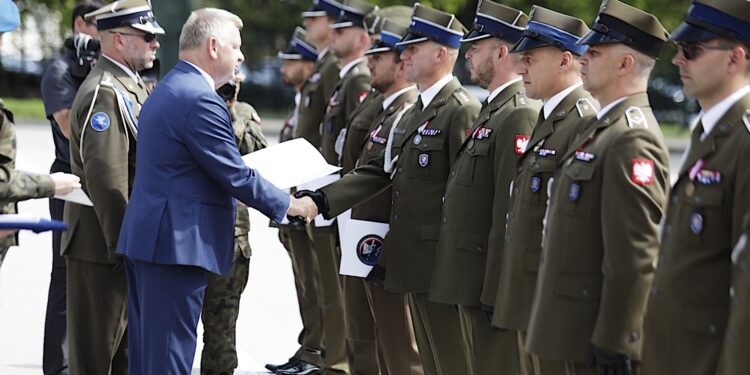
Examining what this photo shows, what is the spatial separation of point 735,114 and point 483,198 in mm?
1845

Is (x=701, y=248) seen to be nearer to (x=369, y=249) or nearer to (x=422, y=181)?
(x=422, y=181)

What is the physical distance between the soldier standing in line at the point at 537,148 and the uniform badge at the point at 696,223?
3.10 ft

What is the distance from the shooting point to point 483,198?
221 inches

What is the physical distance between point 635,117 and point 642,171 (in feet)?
0.94

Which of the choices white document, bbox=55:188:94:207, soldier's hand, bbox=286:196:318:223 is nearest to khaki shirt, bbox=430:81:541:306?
soldier's hand, bbox=286:196:318:223

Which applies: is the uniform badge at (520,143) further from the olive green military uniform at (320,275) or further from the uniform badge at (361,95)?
the uniform badge at (361,95)

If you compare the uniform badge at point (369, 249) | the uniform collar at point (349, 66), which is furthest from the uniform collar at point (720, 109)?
the uniform collar at point (349, 66)

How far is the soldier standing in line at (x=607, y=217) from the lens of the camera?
165 inches

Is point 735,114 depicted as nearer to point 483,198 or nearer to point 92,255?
point 483,198

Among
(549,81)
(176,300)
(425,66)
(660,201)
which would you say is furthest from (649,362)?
(425,66)

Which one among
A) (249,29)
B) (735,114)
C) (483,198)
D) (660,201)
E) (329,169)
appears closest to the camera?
(735,114)

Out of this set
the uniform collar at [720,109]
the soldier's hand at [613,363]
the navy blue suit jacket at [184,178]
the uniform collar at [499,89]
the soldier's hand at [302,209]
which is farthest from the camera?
the soldier's hand at [302,209]

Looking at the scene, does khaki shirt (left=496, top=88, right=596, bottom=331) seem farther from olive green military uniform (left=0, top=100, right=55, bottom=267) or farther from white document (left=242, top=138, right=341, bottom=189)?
olive green military uniform (left=0, top=100, right=55, bottom=267)

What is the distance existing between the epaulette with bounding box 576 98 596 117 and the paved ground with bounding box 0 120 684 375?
3712 millimetres
